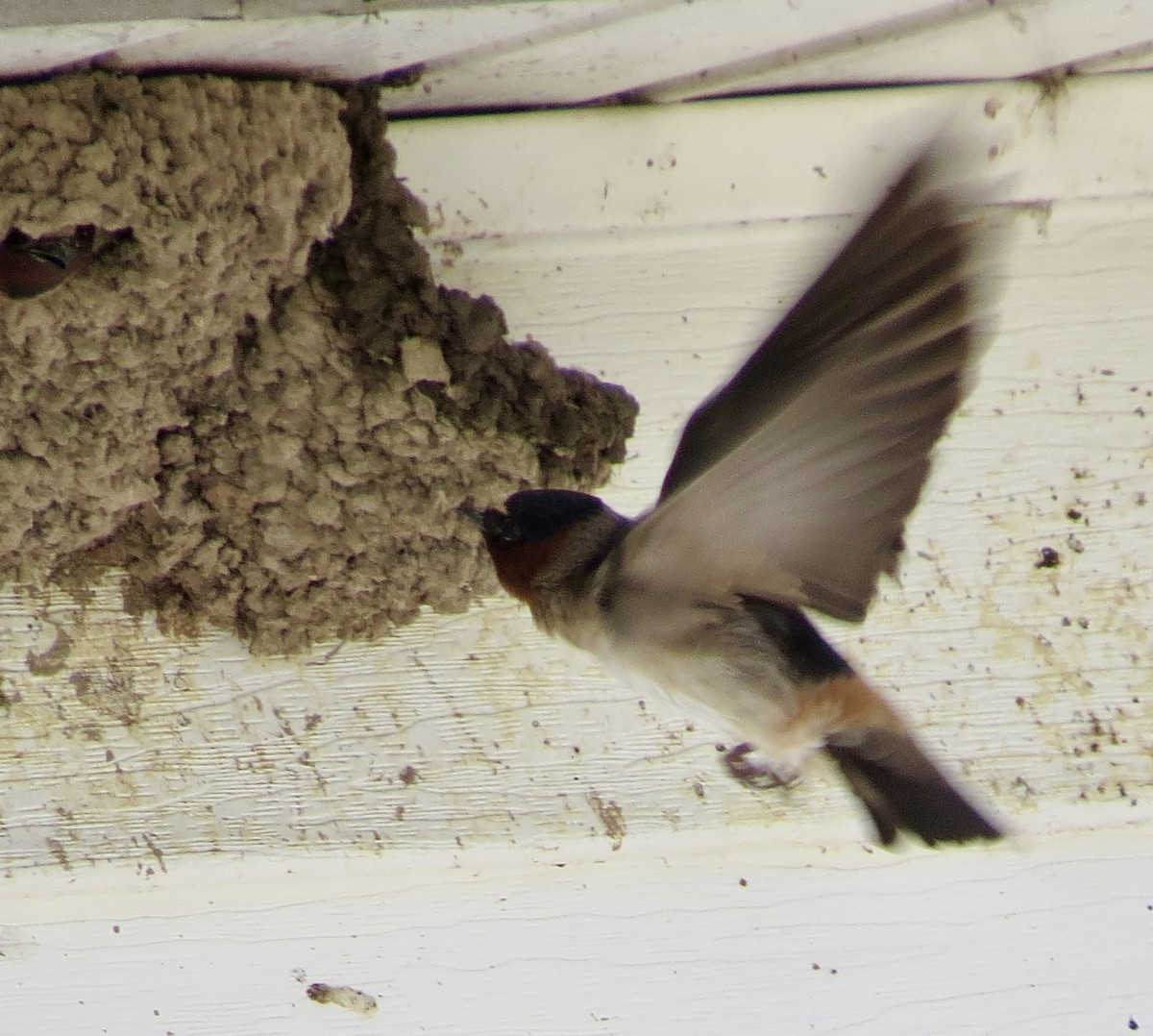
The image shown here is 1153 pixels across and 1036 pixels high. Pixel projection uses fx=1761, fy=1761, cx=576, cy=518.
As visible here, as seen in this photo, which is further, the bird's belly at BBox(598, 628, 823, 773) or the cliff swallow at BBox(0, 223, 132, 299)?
the bird's belly at BBox(598, 628, 823, 773)

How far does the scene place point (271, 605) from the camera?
2.69 meters

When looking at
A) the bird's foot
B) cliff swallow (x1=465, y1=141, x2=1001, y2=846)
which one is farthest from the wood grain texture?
cliff swallow (x1=465, y1=141, x2=1001, y2=846)

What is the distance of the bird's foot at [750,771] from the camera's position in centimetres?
260

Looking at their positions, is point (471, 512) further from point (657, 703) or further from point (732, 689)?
point (732, 689)

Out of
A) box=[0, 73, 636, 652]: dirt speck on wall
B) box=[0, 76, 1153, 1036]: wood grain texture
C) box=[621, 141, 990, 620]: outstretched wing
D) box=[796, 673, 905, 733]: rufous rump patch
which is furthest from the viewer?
box=[0, 76, 1153, 1036]: wood grain texture

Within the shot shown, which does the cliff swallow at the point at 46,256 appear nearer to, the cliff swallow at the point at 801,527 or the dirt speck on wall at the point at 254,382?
the dirt speck on wall at the point at 254,382

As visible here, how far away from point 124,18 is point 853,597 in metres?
1.16

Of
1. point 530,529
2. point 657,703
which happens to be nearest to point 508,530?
point 530,529

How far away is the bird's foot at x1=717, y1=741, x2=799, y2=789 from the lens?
260 cm

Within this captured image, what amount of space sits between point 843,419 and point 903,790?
701 mm

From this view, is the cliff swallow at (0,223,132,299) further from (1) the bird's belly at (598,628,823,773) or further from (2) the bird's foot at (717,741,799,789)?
(2) the bird's foot at (717,741,799,789)

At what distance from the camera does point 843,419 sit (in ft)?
6.69

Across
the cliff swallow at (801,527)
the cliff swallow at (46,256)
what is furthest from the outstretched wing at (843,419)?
the cliff swallow at (46,256)

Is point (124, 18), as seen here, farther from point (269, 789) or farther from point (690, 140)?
point (269, 789)
